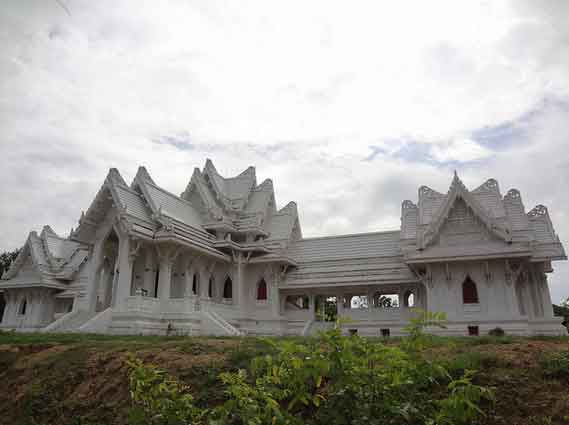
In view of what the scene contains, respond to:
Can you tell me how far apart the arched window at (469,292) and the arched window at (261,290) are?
1180 cm

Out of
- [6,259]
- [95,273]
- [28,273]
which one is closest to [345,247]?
[95,273]

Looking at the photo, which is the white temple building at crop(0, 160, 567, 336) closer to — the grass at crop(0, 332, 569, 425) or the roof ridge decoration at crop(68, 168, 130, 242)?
the roof ridge decoration at crop(68, 168, 130, 242)

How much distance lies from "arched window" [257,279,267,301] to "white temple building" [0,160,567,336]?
13 cm

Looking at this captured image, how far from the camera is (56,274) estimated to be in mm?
35250

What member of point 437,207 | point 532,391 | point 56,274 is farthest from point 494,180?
point 56,274

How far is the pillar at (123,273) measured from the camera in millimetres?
21250

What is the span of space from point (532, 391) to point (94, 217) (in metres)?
21.8

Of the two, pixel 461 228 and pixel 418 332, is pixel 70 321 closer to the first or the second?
pixel 461 228

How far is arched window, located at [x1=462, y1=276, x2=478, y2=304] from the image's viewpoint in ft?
75.4

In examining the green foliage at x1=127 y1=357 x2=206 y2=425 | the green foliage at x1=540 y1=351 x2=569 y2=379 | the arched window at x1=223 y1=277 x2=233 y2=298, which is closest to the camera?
the green foliage at x1=127 y1=357 x2=206 y2=425

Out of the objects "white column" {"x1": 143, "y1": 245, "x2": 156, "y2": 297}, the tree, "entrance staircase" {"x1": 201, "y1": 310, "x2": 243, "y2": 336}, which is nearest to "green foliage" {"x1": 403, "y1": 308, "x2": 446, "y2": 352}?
"entrance staircase" {"x1": 201, "y1": 310, "x2": 243, "y2": 336}

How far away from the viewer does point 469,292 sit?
2323cm

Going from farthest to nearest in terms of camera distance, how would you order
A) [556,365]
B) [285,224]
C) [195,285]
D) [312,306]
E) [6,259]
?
[6,259], [285,224], [312,306], [195,285], [556,365]

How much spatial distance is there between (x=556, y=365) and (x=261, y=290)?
74.0 ft
